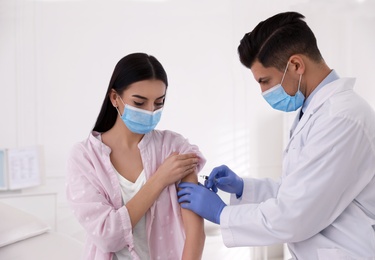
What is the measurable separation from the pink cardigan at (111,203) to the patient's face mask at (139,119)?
0.19 ft

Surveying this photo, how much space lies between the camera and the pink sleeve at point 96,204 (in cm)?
146

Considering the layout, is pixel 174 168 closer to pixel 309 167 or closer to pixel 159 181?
pixel 159 181

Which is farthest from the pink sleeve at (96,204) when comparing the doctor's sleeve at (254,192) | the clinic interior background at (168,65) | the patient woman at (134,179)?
the clinic interior background at (168,65)

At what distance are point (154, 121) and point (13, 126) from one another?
2341 mm

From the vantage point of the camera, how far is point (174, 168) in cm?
158

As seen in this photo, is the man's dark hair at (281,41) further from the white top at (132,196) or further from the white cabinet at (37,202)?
the white cabinet at (37,202)

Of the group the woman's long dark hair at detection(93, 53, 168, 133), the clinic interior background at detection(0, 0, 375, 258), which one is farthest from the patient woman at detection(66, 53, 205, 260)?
the clinic interior background at detection(0, 0, 375, 258)

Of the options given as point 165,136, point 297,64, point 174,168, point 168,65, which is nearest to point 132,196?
point 174,168

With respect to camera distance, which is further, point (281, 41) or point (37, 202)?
point (37, 202)

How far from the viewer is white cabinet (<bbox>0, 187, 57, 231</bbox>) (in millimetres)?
3113

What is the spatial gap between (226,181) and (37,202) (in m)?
1.75

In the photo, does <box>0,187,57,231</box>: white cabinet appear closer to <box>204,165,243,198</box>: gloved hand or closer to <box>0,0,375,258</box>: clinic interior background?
<box>0,0,375,258</box>: clinic interior background

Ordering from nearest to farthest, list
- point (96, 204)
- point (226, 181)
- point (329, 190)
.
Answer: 1. point (329, 190)
2. point (96, 204)
3. point (226, 181)

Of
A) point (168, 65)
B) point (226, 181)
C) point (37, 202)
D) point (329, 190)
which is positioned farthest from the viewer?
point (168, 65)
